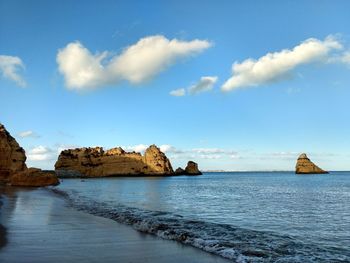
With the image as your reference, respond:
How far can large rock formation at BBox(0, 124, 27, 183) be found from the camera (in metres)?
73.9

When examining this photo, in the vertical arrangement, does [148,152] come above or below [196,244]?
above

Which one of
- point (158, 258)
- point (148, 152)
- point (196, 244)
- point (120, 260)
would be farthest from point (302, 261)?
point (148, 152)

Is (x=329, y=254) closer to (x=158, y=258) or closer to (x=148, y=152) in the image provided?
(x=158, y=258)

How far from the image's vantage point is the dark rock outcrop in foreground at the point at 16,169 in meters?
59.2

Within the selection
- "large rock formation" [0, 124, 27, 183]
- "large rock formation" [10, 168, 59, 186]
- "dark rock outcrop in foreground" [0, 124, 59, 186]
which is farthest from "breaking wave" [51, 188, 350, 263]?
"large rock formation" [0, 124, 27, 183]

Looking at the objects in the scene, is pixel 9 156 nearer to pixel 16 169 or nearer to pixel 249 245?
pixel 16 169

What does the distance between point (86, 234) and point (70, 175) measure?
7350 inches

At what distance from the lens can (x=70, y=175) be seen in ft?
633

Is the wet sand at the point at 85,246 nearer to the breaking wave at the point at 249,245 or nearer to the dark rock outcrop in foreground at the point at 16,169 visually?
the breaking wave at the point at 249,245

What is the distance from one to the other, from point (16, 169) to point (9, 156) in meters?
3.35

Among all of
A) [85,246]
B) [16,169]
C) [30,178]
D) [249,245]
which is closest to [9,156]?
[16,169]

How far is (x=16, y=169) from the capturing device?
77.3 m

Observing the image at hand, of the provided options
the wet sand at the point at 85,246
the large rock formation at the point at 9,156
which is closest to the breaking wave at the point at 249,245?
the wet sand at the point at 85,246

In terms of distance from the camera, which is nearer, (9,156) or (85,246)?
(85,246)
